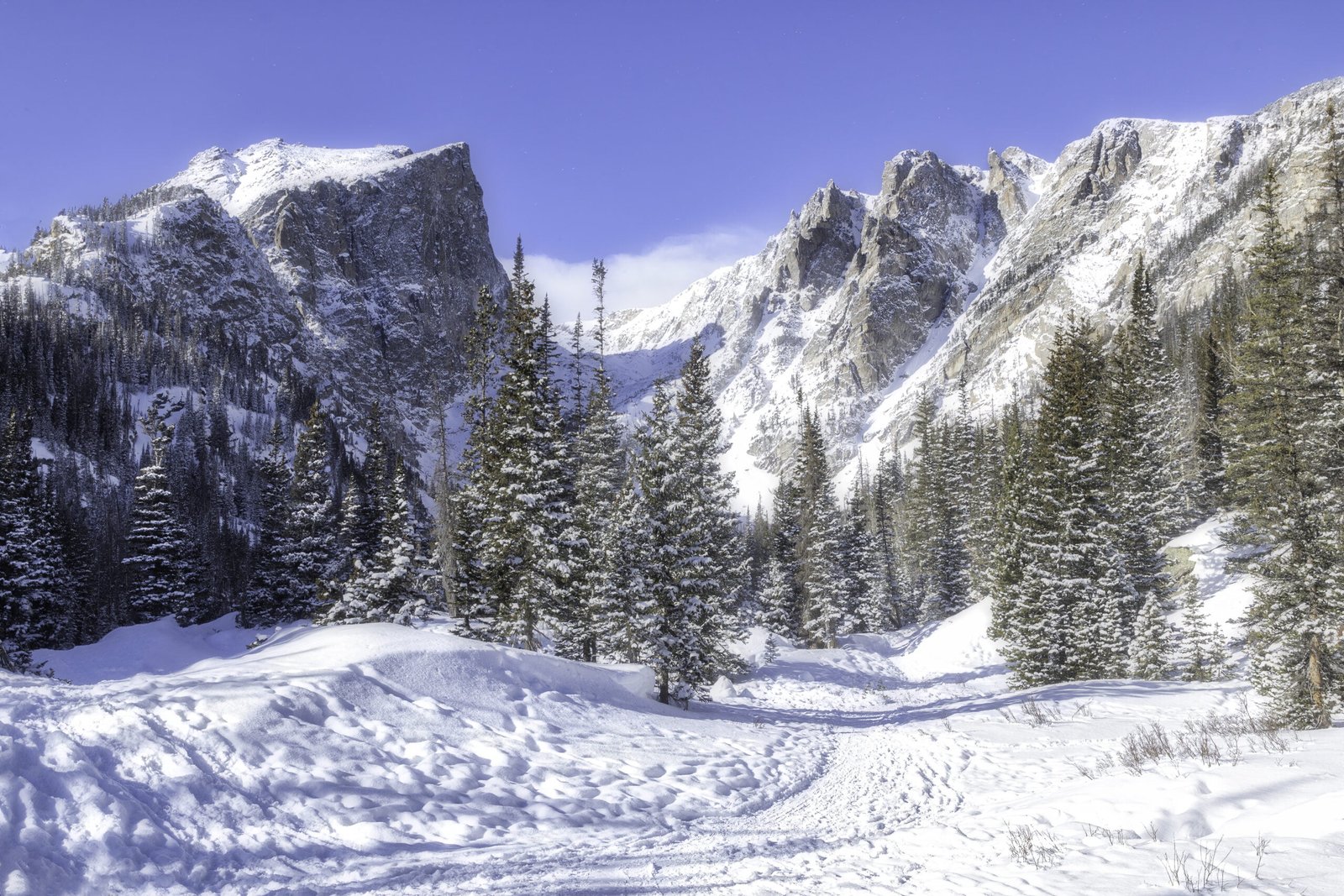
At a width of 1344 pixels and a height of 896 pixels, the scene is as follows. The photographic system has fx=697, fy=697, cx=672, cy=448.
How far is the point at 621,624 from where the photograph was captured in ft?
77.9

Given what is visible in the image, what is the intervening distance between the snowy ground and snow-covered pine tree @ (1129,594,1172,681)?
35.3 ft

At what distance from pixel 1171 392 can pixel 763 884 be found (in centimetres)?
5406

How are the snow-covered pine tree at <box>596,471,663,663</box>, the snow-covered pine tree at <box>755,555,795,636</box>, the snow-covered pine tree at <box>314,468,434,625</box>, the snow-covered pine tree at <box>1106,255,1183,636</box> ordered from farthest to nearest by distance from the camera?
the snow-covered pine tree at <box>755,555,795,636</box>
the snow-covered pine tree at <box>1106,255,1183,636</box>
the snow-covered pine tree at <box>314,468,434,625</box>
the snow-covered pine tree at <box>596,471,663,663</box>

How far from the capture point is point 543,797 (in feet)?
30.8

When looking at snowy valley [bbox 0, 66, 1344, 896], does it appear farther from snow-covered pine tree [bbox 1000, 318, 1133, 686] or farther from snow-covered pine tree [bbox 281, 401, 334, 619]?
snow-covered pine tree [bbox 281, 401, 334, 619]

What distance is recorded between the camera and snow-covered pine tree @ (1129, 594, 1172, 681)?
955 inches

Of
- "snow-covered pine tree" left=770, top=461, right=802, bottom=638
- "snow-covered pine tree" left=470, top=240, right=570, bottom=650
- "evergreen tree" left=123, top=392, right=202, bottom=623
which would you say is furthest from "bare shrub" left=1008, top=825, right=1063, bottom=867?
"evergreen tree" left=123, top=392, right=202, bottom=623

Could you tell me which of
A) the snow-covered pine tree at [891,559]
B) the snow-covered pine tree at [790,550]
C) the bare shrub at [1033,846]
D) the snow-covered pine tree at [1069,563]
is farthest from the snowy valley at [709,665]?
the snow-covered pine tree at [891,559]

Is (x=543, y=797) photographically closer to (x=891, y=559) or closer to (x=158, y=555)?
(x=158, y=555)

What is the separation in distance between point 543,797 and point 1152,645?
2384 centimetres

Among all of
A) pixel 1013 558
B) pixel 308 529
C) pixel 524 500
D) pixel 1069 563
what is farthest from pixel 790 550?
pixel 524 500

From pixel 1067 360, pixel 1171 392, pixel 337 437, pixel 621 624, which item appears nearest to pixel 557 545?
pixel 621 624

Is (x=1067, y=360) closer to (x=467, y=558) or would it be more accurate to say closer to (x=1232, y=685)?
(x=1232, y=685)

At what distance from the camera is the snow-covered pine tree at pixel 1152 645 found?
955 inches
